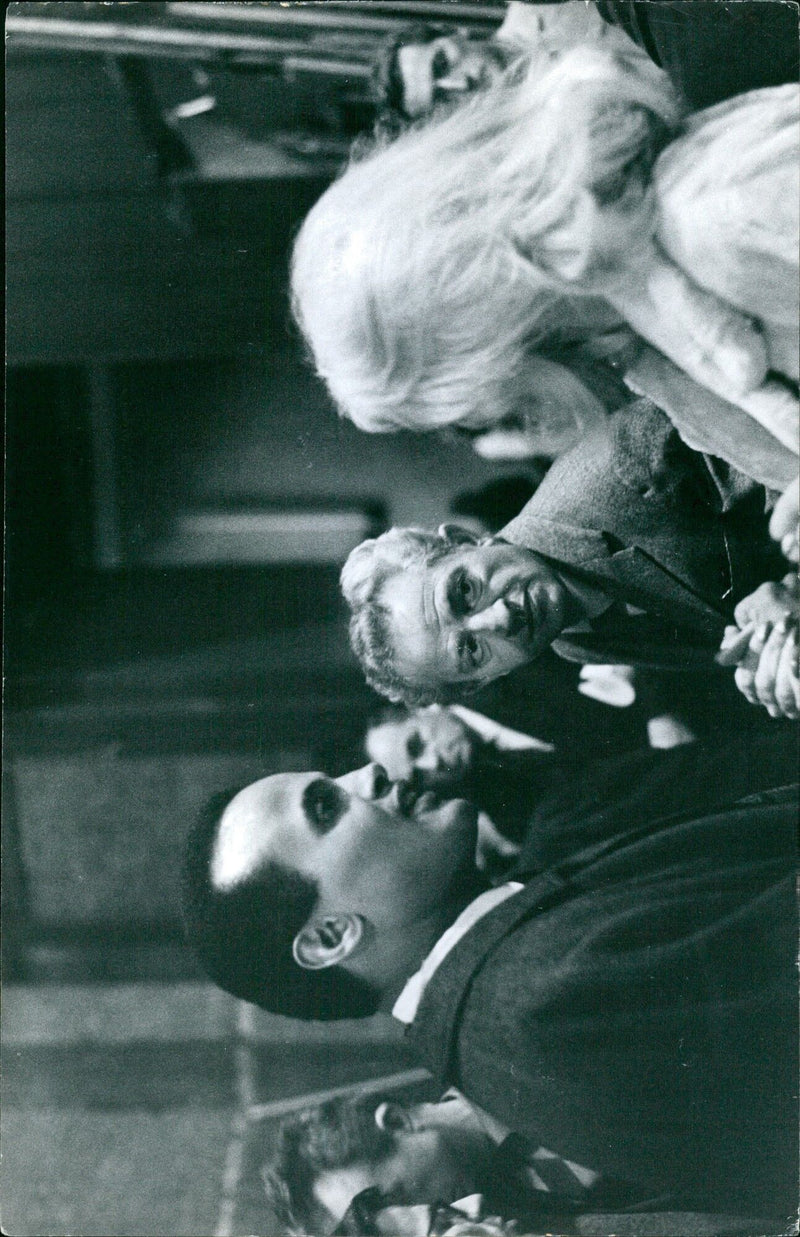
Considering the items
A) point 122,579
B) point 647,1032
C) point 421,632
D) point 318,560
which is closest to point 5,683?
point 122,579

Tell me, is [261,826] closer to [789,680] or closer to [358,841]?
[358,841]

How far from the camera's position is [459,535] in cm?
166

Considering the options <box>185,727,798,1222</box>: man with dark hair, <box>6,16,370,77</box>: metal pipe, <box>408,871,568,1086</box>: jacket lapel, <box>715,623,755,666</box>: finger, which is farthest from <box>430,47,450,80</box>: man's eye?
<box>408,871,568,1086</box>: jacket lapel

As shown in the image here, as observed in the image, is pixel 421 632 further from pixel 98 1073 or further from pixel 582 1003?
pixel 98 1073

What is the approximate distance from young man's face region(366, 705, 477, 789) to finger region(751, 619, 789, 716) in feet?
1.42

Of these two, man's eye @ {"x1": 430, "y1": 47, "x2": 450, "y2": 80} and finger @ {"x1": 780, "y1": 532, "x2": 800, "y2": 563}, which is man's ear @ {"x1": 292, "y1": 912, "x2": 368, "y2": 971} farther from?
man's eye @ {"x1": 430, "y1": 47, "x2": 450, "y2": 80}

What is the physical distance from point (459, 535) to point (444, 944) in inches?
23.7

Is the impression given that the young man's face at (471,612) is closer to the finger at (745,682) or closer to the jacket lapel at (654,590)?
the jacket lapel at (654,590)

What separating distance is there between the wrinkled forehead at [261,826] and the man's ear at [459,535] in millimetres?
401

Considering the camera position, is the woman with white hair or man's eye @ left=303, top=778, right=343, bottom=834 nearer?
the woman with white hair

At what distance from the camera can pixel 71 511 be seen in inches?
67.1

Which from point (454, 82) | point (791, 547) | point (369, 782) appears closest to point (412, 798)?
point (369, 782)

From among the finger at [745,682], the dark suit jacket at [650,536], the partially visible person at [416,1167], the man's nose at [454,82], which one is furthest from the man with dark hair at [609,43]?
the partially visible person at [416,1167]

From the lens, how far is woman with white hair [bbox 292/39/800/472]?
1.52 meters
